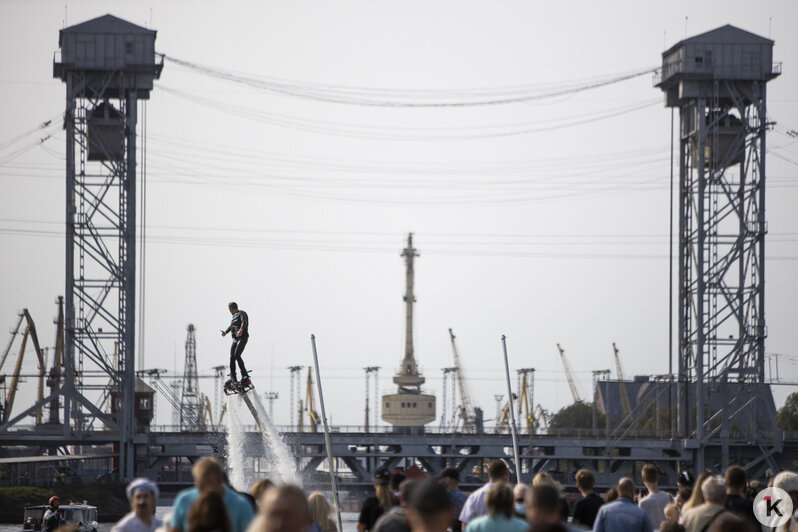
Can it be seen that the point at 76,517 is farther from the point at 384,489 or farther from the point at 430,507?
the point at 430,507

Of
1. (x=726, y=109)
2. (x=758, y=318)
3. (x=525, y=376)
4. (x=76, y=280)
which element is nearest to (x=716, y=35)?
(x=726, y=109)

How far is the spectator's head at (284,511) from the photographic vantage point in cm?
975

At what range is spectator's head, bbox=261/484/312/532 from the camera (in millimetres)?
9750

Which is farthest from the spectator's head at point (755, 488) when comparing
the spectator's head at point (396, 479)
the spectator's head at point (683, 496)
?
the spectator's head at point (396, 479)

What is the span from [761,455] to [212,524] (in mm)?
80390

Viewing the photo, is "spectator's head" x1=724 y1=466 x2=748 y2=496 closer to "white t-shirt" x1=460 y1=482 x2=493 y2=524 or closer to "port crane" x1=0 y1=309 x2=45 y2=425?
"white t-shirt" x1=460 y1=482 x2=493 y2=524

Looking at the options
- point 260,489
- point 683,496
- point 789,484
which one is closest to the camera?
point 260,489

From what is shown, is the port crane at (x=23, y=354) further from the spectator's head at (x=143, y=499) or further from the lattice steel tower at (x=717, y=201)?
the spectator's head at (x=143, y=499)

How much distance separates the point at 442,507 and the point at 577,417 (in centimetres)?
17518

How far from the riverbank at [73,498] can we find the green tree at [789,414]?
95912mm

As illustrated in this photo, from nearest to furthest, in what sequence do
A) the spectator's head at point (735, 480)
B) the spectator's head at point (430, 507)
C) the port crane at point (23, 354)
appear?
the spectator's head at point (430, 507)
the spectator's head at point (735, 480)
the port crane at point (23, 354)

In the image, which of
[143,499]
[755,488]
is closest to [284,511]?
[143,499]

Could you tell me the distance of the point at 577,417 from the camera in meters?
183

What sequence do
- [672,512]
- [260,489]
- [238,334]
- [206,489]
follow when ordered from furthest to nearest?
[238,334] → [672,512] → [260,489] → [206,489]
